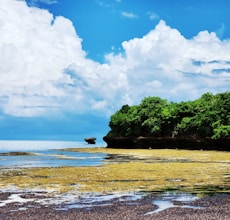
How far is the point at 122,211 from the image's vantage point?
18.0m

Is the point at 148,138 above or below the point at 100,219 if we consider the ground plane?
above

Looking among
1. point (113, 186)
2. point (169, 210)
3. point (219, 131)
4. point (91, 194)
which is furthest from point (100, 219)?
point (219, 131)

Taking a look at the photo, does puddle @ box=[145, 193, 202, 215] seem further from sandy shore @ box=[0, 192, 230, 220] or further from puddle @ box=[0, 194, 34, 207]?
puddle @ box=[0, 194, 34, 207]

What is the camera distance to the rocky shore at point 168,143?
80.1m

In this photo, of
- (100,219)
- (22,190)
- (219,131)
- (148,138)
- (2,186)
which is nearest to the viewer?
(100,219)

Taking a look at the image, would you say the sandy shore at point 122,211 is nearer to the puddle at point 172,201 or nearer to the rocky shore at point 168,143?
the puddle at point 172,201

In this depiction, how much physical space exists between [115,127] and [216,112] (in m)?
34.1

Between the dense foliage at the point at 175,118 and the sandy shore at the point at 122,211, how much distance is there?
59.2 meters

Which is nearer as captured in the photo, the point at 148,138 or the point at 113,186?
the point at 113,186

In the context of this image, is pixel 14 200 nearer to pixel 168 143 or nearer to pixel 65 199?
pixel 65 199

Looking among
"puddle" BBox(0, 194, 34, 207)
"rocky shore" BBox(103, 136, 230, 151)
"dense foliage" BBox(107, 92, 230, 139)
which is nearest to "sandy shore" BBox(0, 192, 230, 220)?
"puddle" BBox(0, 194, 34, 207)

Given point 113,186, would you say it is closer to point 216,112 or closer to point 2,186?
point 2,186

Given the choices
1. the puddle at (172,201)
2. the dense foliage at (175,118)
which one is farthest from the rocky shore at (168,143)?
the puddle at (172,201)

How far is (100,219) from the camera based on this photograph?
16453 mm
